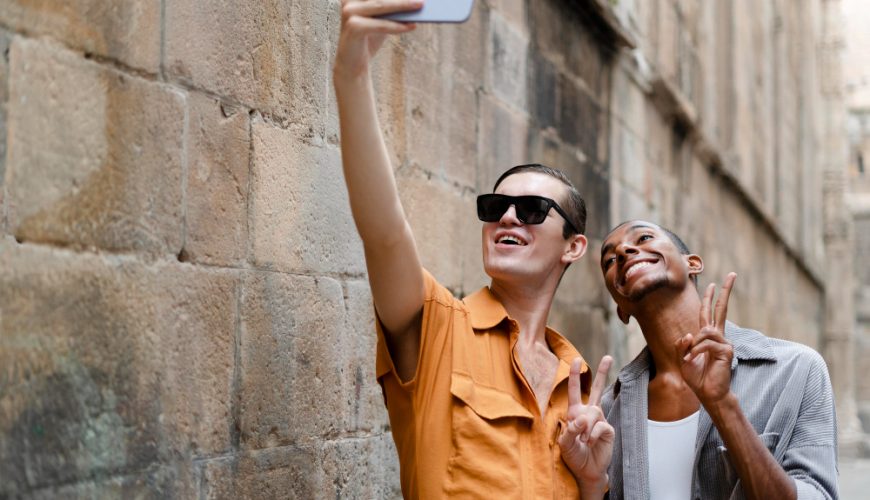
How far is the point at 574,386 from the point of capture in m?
2.52

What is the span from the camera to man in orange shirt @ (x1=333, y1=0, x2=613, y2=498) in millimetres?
2326

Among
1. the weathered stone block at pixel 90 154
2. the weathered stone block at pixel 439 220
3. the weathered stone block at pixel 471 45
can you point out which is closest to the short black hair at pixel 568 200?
the weathered stone block at pixel 90 154

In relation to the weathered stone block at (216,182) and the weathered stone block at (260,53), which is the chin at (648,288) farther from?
the weathered stone block at (260,53)

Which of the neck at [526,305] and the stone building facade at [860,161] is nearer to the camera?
the neck at [526,305]

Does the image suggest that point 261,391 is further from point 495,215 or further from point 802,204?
point 802,204

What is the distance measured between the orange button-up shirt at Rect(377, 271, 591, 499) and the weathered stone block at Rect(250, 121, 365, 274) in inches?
31.3

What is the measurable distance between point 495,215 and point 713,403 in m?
0.67

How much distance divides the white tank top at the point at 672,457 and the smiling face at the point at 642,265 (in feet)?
1.04

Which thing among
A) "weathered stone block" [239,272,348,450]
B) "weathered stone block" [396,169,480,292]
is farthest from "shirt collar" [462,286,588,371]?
"weathered stone block" [396,169,480,292]

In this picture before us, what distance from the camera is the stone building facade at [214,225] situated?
2.36 meters

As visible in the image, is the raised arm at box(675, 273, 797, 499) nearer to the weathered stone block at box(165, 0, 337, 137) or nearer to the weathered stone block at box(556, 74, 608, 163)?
the weathered stone block at box(165, 0, 337, 137)

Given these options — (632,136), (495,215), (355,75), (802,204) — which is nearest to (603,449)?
(495,215)

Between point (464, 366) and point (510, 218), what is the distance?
0.42 m

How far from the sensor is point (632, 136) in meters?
8.09
